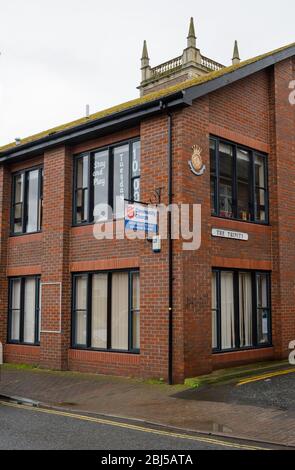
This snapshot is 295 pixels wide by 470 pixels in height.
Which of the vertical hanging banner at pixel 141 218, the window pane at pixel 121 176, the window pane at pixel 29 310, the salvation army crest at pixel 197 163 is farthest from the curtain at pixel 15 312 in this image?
the salvation army crest at pixel 197 163

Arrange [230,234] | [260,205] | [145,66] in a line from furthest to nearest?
[145,66], [260,205], [230,234]

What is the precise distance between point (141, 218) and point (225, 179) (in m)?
3.26

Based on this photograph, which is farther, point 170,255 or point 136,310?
point 136,310

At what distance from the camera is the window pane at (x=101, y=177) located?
1495cm

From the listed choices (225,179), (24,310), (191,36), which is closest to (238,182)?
(225,179)

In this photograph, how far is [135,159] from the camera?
14.2m

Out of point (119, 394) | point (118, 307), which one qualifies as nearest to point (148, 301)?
point (118, 307)

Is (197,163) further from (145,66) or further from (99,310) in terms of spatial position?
(145,66)

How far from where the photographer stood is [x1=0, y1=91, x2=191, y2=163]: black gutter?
1284cm

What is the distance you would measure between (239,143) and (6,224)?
7836 millimetres

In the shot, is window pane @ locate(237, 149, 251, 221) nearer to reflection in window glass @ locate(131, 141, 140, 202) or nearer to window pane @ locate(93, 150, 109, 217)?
reflection in window glass @ locate(131, 141, 140, 202)

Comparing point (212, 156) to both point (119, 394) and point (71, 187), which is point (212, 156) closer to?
point (71, 187)

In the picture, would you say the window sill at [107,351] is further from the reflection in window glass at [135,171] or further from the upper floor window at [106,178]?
the reflection in window glass at [135,171]

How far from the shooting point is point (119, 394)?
38.1 ft
